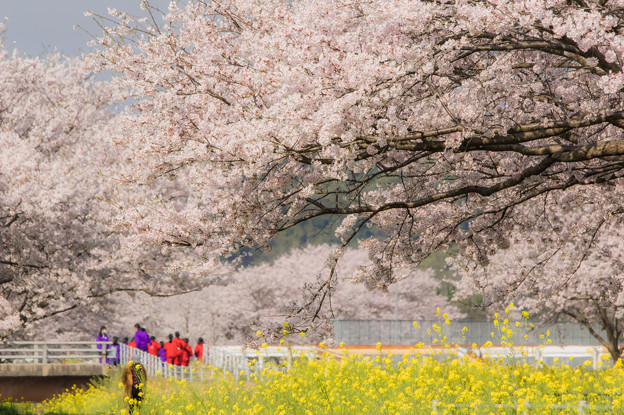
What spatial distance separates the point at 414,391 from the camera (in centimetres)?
853

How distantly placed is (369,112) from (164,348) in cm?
2008

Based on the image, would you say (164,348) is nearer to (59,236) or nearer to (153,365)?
(153,365)

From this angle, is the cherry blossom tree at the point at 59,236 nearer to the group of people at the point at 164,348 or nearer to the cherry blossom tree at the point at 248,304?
the group of people at the point at 164,348

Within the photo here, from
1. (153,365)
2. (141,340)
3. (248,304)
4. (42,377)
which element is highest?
(248,304)

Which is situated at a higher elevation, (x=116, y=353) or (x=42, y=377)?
(x=116, y=353)

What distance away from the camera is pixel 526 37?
7.43m

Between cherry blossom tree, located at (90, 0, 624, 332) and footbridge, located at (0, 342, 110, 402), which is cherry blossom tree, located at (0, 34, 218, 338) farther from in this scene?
cherry blossom tree, located at (90, 0, 624, 332)

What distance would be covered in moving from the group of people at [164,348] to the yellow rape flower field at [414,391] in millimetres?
9393

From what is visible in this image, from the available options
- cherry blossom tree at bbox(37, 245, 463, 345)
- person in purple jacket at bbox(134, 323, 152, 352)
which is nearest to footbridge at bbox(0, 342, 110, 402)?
person in purple jacket at bbox(134, 323, 152, 352)

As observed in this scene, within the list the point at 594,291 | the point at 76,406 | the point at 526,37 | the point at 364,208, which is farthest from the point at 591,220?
the point at 76,406

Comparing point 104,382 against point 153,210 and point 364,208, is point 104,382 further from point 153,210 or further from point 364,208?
point 364,208

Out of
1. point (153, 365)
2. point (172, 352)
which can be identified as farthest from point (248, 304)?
point (172, 352)

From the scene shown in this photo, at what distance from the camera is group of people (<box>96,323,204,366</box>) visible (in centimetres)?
2180

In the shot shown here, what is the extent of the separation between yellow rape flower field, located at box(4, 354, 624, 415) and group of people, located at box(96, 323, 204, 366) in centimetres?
939
